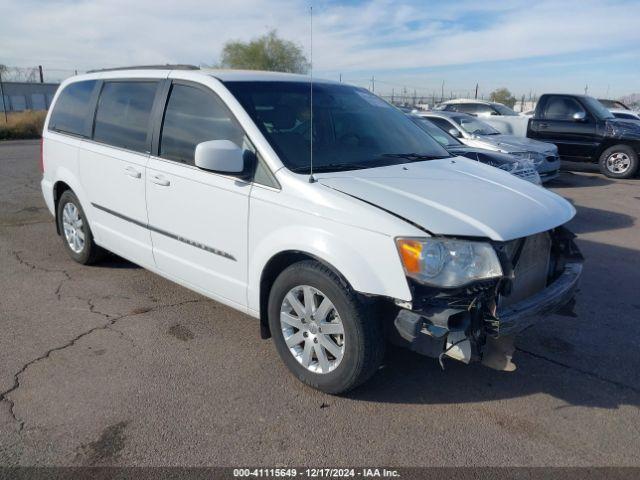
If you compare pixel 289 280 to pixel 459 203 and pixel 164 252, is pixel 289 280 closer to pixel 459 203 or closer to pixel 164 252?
pixel 459 203

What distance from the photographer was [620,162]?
41.3 feet

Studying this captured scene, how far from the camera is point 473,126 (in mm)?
11852

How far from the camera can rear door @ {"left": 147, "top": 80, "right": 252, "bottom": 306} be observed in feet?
11.9

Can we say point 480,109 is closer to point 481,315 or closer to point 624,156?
point 624,156

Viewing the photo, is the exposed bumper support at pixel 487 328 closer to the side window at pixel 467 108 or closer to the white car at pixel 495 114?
the white car at pixel 495 114

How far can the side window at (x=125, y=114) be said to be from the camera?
14.4 ft

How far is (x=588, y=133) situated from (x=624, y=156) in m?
0.94

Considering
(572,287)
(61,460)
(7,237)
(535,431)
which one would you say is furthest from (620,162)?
(61,460)

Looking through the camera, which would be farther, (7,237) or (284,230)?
(7,237)

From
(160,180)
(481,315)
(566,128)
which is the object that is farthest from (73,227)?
(566,128)

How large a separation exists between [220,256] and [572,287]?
230 centimetres

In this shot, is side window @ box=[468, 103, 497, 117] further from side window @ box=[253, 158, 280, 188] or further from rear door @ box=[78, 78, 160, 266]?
side window @ box=[253, 158, 280, 188]

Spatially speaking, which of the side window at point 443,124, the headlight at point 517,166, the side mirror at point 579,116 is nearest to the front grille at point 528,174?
the headlight at point 517,166

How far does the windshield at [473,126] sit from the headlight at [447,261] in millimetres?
A: 9136
